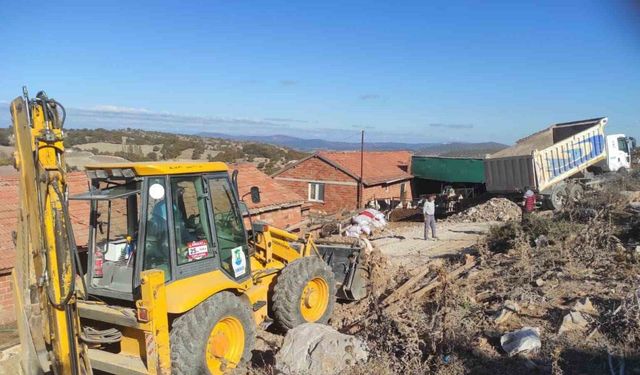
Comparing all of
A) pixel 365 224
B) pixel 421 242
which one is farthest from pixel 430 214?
pixel 365 224

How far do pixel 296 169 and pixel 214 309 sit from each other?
23.0 metres

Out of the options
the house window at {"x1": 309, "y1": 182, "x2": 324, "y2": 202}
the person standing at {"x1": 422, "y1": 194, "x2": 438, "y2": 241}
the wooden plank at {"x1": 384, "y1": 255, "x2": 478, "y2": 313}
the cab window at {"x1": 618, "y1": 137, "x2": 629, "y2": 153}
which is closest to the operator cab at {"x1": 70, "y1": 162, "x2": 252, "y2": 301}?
the wooden plank at {"x1": 384, "y1": 255, "x2": 478, "y2": 313}

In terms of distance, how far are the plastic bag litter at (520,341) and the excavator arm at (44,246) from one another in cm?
433

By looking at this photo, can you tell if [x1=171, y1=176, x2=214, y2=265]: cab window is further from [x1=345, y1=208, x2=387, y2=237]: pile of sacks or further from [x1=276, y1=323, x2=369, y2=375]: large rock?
[x1=345, y1=208, x2=387, y2=237]: pile of sacks

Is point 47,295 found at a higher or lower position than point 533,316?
higher

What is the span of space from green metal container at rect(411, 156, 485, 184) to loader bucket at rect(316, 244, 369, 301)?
16867 millimetres

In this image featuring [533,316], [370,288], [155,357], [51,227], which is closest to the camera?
[51,227]

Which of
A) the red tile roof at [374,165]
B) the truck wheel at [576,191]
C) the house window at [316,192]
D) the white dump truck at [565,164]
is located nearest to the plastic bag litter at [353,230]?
the white dump truck at [565,164]

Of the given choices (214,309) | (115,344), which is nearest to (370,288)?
(214,309)

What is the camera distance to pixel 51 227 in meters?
4.09

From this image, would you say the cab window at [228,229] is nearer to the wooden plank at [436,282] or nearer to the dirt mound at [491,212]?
the wooden plank at [436,282]

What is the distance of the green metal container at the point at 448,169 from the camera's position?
24.8 m

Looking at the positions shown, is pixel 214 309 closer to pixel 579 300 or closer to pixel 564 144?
pixel 579 300

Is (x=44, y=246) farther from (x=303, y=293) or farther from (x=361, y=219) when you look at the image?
(x=361, y=219)
